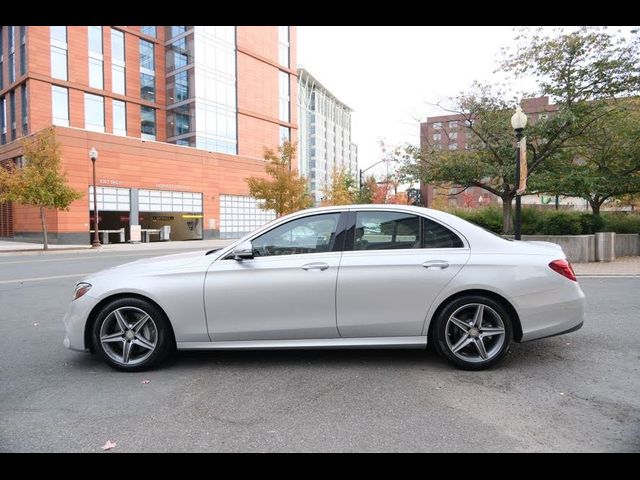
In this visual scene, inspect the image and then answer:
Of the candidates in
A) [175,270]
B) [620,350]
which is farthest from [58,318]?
[620,350]

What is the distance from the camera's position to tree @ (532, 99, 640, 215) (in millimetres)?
14203

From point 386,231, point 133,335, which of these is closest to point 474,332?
point 386,231

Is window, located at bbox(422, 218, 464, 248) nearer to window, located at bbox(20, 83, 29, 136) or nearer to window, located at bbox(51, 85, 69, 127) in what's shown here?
window, located at bbox(51, 85, 69, 127)

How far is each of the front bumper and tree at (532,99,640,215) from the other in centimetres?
1454

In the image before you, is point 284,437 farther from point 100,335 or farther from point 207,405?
point 100,335

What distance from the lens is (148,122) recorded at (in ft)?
133

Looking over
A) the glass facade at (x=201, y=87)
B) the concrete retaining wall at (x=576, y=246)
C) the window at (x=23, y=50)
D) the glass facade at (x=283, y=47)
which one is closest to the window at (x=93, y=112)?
the window at (x=23, y=50)

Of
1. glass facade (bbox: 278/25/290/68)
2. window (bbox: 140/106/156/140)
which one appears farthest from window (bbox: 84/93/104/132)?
glass facade (bbox: 278/25/290/68)

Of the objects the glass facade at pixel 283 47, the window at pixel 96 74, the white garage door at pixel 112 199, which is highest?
the glass facade at pixel 283 47

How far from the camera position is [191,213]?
123ft

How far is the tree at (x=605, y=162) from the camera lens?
46.6ft

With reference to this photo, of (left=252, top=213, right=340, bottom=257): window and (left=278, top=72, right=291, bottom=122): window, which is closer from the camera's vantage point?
(left=252, top=213, right=340, bottom=257): window

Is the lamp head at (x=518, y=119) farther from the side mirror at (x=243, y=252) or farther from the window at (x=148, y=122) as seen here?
the window at (x=148, y=122)
